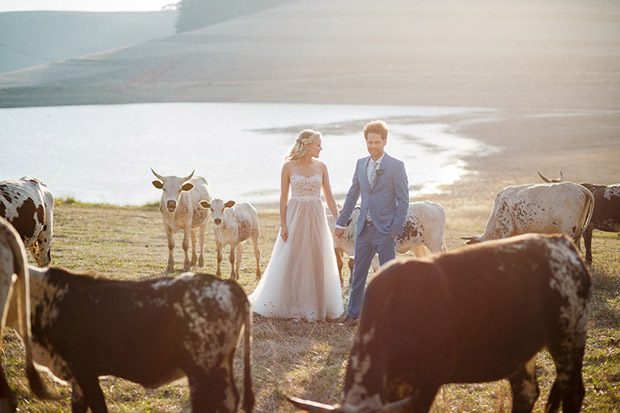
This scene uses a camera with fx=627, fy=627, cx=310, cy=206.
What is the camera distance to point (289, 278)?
28.1ft

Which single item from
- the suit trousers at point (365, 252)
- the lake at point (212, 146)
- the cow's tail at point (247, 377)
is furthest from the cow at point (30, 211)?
the lake at point (212, 146)

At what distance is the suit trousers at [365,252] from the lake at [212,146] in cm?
1252

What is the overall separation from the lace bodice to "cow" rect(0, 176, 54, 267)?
396cm

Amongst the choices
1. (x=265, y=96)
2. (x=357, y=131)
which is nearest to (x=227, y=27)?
(x=265, y=96)

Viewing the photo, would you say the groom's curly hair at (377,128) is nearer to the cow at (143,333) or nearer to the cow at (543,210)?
the cow at (143,333)

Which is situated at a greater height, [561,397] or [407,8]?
[407,8]

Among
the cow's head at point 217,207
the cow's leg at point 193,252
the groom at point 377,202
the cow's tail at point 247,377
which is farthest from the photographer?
the cow's leg at point 193,252

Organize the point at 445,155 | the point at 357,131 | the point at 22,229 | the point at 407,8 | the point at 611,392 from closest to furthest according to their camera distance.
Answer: the point at 611,392, the point at 22,229, the point at 445,155, the point at 357,131, the point at 407,8

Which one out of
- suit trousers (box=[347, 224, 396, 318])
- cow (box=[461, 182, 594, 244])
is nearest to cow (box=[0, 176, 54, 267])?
suit trousers (box=[347, 224, 396, 318])

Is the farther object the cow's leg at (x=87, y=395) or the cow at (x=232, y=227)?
the cow at (x=232, y=227)

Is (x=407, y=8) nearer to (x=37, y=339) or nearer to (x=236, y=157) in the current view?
(x=236, y=157)

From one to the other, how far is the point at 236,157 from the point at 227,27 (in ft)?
357

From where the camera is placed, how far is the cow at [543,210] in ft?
36.3

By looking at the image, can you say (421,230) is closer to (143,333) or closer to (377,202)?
(377,202)
